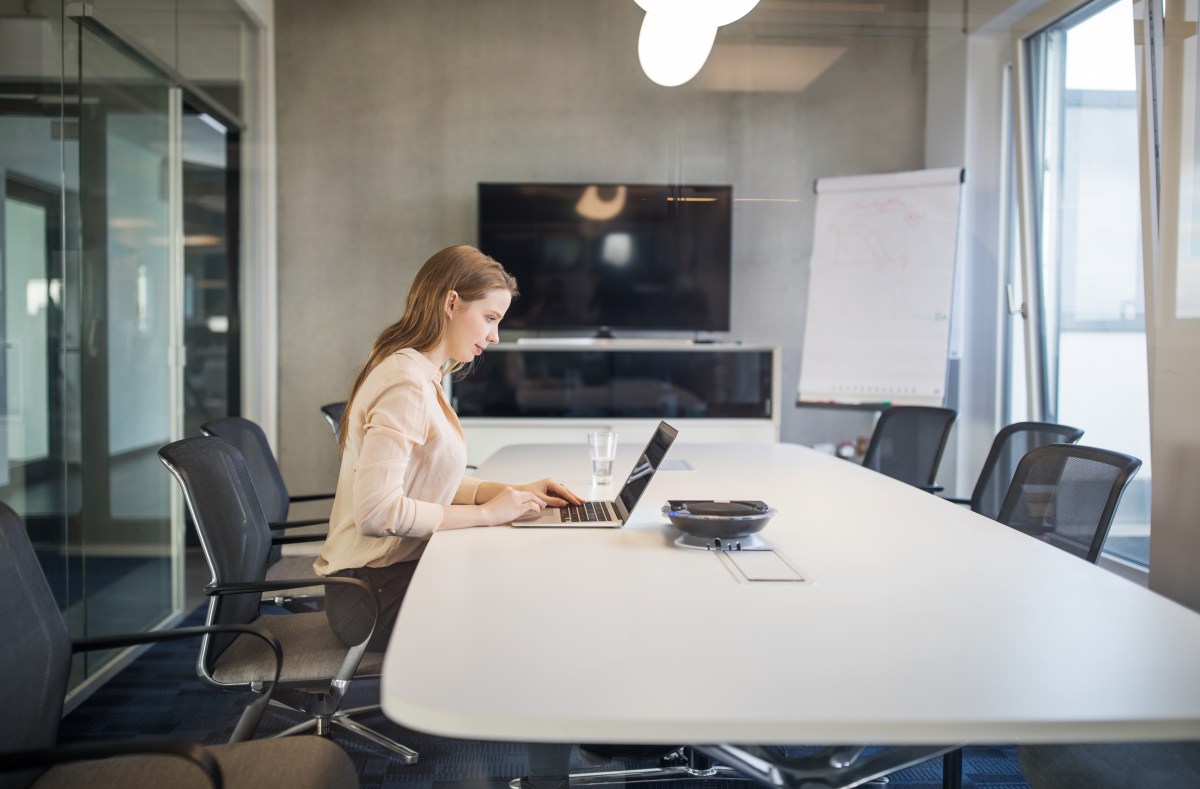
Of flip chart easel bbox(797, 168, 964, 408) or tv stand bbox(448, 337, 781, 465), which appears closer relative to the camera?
flip chart easel bbox(797, 168, 964, 408)

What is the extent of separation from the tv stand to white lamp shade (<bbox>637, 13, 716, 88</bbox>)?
150 cm

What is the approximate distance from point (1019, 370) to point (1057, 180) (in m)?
0.93

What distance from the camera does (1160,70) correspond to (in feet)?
9.74

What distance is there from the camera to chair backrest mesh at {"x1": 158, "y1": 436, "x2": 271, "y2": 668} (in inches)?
71.9

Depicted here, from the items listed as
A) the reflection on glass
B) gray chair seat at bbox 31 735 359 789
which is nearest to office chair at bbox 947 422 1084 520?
gray chair seat at bbox 31 735 359 789

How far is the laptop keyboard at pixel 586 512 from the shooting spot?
1.93 metres

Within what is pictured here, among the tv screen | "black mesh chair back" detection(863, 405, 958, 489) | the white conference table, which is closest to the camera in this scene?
the white conference table

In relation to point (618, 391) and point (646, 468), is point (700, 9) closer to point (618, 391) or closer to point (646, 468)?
point (646, 468)

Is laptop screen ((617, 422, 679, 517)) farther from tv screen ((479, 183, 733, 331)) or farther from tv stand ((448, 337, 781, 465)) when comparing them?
tv screen ((479, 183, 733, 331))

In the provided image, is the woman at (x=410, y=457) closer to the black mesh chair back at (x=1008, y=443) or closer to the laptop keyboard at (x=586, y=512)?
the laptop keyboard at (x=586, y=512)

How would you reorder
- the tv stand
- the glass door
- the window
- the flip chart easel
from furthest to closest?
the tv stand, the flip chart easel, the window, the glass door

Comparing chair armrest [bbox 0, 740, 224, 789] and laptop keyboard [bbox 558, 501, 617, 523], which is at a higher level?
laptop keyboard [bbox 558, 501, 617, 523]

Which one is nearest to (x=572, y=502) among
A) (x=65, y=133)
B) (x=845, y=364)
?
(x=65, y=133)

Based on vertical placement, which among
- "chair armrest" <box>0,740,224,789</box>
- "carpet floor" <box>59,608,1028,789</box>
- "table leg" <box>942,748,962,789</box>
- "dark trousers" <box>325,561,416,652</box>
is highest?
"chair armrest" <box>0,740,224,789</box>
